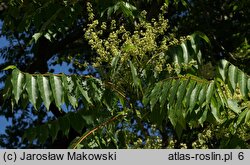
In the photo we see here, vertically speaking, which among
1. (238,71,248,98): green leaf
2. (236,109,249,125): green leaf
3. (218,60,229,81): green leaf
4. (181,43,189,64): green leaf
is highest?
(181,43,189,64): green leaf

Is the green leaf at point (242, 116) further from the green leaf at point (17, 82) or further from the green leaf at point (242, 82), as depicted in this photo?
the green leaf at point (17, 82)

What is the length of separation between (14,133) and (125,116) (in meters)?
6.25

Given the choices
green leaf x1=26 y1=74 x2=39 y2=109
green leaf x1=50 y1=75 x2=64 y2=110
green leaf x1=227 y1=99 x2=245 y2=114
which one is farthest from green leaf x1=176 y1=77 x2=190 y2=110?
green leaf x1=26 y1=74 x2=39 y2=109

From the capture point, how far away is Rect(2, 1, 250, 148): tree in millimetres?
3576

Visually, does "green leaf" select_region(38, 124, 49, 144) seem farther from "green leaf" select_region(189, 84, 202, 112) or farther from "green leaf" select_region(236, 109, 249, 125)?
"green leaf" select_region(236, 109, 249, 125)

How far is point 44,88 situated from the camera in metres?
3.72

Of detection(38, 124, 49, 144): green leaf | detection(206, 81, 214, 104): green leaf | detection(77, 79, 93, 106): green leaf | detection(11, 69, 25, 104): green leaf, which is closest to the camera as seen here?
detection(206, 81, 214, 104): green leaf

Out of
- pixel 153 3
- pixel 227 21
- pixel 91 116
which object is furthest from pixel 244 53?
pixel 91 116

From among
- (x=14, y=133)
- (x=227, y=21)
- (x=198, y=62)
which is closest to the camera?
(x=198, y=62)

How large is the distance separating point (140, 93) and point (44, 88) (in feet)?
1.71

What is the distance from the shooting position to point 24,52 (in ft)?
31.4

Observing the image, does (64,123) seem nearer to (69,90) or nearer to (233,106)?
(69,90)

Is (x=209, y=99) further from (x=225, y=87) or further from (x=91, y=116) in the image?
(x=91, y=116)

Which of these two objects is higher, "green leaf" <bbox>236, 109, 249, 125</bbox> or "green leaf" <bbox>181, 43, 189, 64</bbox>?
"green leaf" <bbox>181, 43, 189, 64</bbox>
